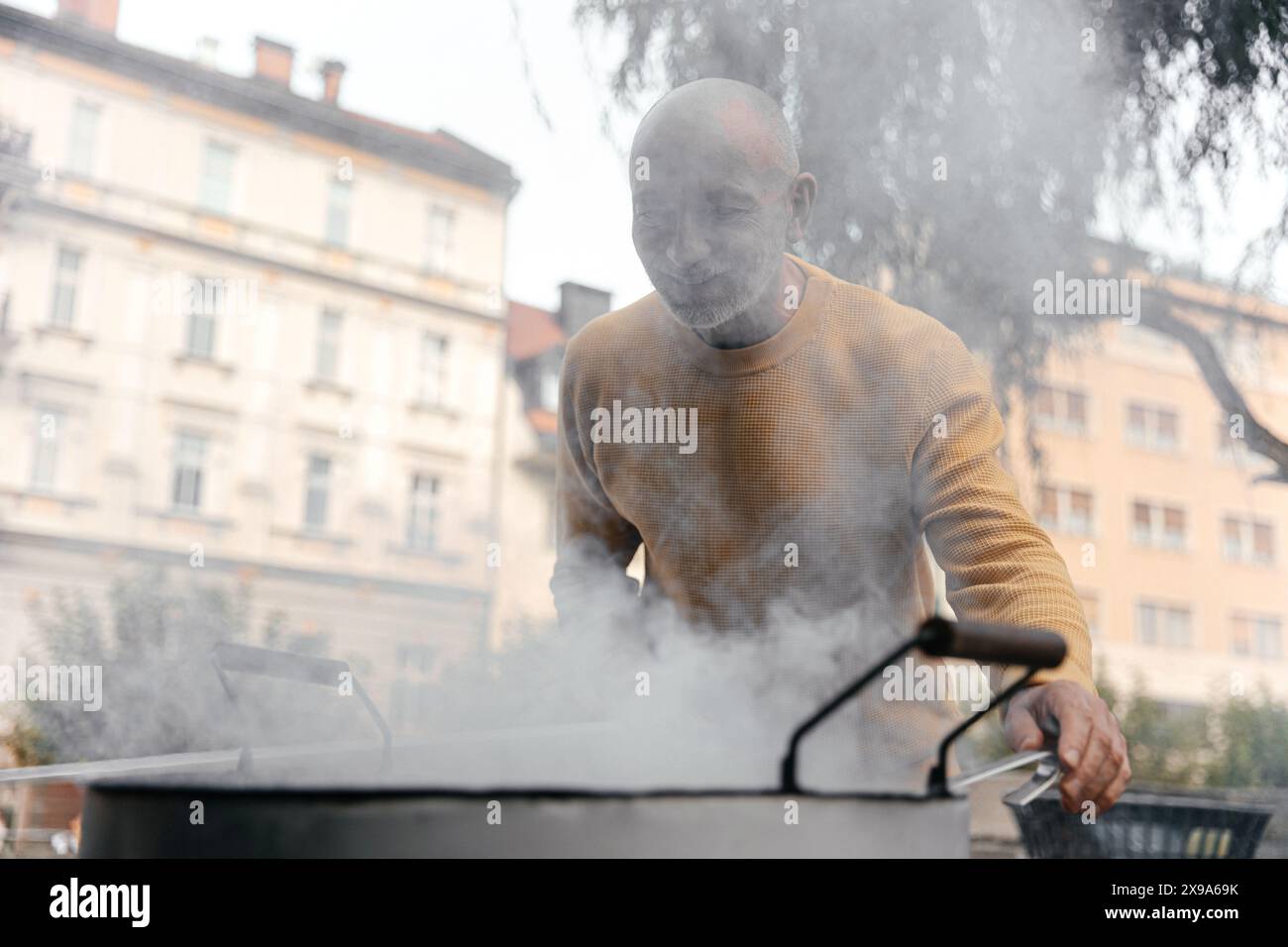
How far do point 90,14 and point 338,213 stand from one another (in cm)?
373

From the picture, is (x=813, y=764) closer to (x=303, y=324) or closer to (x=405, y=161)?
(x=405, y=161)

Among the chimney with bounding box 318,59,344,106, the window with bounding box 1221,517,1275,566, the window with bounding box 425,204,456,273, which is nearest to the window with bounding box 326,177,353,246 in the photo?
the window with bounding box 425,204,456,273

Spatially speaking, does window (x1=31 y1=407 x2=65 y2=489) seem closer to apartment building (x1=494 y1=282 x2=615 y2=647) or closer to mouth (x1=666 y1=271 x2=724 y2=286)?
apartment building (x1=494 y1=282 x2=615 y2=647)

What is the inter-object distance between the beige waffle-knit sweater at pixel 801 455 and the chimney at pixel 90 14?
233 inches

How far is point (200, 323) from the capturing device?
11.8 m

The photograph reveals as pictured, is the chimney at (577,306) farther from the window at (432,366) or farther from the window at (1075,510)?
the window at (1075,510)

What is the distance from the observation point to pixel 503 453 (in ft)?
35.3

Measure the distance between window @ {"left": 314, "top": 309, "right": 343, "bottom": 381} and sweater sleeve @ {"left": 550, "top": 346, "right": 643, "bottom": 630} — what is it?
359 inches

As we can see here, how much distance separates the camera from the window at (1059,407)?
4.28m

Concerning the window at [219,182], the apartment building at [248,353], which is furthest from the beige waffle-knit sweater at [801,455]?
the window at [219,182]

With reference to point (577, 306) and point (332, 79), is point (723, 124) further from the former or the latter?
point (332, 79)

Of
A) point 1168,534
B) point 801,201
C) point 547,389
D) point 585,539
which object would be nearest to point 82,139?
point 547,389

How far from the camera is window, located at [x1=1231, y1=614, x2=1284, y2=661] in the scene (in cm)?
1702

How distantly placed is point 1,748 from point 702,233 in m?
7.49
